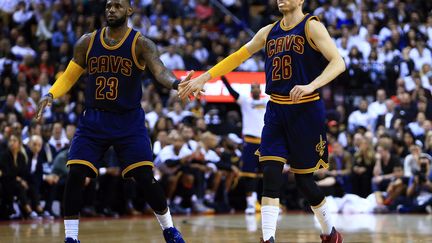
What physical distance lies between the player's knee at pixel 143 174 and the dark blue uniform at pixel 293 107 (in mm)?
1047

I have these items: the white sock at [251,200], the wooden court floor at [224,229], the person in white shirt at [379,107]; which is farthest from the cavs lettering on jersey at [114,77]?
the person in white shirt at [379,107]

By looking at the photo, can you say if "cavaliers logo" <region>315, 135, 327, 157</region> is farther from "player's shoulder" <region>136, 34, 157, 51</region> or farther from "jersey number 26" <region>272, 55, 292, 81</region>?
"player's shoulder" <region>136, 34, 157, 51</region>

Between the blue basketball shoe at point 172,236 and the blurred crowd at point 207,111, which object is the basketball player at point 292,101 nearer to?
the blue basketball shoe at point 172,236

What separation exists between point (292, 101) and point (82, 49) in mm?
2048

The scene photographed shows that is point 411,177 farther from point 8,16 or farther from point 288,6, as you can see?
point 8,16

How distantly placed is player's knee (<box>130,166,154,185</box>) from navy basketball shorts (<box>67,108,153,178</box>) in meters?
0.04

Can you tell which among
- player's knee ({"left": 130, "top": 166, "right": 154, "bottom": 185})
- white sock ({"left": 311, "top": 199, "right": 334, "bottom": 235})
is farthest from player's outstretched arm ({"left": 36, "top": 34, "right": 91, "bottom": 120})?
white sock ({"left": 311, "top": 199, "right": 334, "bottom": 235})

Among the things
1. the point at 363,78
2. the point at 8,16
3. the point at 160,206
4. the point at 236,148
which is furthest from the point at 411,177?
the point at 8,16

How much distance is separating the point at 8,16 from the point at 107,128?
1459cm

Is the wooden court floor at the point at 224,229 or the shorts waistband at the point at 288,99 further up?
the shorts waistband at the point at 288,99

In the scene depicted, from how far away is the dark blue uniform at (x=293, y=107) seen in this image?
7.78 metres

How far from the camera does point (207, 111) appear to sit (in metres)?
20.4

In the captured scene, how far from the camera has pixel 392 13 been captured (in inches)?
943

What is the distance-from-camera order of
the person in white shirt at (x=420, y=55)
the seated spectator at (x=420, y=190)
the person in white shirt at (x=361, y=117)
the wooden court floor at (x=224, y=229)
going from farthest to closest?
the person in white shirt at (x=420, y=55) < the person in white shirt at (x=361, y=117) < the seated spectator at (x=420, y=190) < the wooden court floor at (x=224, y=229)
